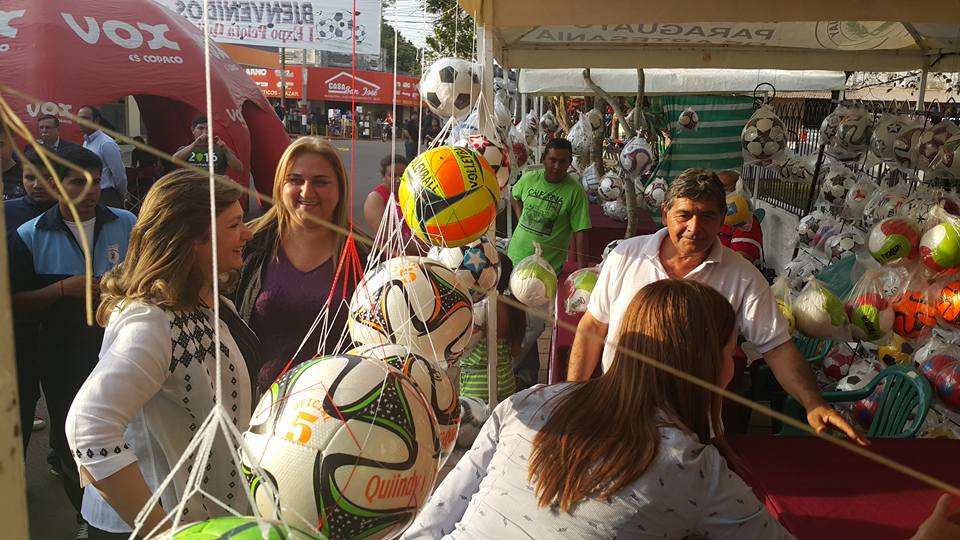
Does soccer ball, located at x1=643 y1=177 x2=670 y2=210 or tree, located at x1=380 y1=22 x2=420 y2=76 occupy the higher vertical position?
tree, located at x1=380 y1=22 x2=420 y2=76

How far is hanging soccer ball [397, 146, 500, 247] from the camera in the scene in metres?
2.80

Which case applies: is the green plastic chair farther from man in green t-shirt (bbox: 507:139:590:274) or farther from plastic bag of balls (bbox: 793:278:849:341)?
man in green t-shirt (bbox: 507:139:590:274)

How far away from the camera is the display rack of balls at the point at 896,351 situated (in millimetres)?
4309

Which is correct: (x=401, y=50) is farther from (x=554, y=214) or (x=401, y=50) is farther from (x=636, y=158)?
(x=554, y=214)

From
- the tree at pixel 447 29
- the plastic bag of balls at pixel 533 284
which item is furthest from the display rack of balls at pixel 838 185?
the tree at pixel 447 29

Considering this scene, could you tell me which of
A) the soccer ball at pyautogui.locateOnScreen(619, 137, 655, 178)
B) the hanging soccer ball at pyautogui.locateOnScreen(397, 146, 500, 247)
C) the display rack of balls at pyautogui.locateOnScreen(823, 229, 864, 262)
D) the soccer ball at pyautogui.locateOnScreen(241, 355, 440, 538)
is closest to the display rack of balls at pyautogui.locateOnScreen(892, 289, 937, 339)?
the display rack of balls at pyautogui.locateOnScreen(823, 229, 864, 262)

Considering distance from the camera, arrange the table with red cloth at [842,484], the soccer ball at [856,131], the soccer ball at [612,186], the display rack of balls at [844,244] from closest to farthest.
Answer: the table with red cloth at [842,484], the display rack of balls at [844,244], the soccer ball at [856,131], the soccer ball at [612,186]

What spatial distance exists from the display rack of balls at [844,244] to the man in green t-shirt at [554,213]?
5.85 ft

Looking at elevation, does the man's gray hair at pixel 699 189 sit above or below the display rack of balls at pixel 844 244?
above

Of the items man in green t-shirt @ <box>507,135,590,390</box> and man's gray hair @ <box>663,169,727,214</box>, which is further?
man in green t-shirt @ <box>507,135,590,390</box>

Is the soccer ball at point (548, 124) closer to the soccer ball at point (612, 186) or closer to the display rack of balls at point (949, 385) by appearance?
the soccer ball at point (612, 186)

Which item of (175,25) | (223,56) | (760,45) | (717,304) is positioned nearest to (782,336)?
(717,304)

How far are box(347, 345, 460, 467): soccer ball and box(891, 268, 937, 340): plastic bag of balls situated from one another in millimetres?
3011

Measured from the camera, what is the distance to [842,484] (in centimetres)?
249
